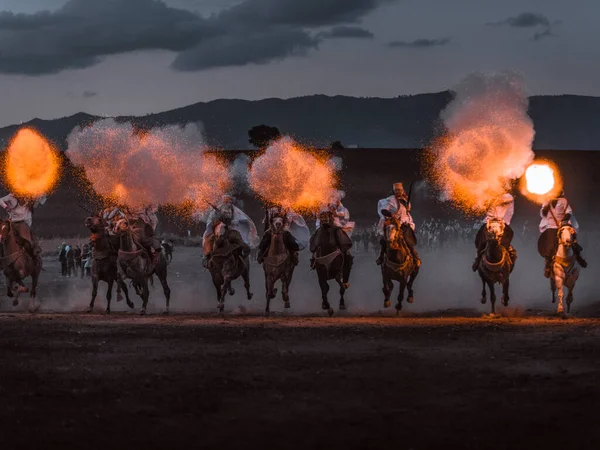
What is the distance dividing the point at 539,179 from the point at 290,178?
634 cm

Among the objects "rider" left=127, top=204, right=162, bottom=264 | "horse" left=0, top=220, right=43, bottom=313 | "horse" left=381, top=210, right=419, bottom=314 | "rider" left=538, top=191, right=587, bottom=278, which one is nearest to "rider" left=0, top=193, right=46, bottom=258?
"horse" left=0, top=220, right=43, bottom=313

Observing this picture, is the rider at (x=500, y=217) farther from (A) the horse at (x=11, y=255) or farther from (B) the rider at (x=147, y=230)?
(A) the horse at (x=11, y=255)

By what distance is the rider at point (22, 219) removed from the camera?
109 feet

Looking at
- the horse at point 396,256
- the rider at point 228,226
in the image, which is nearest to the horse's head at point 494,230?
the horse at point 396,256

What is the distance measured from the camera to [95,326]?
28.4 metres

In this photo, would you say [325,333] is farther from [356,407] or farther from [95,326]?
[356,407]

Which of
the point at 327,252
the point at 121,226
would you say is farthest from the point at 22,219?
the point at 327,252

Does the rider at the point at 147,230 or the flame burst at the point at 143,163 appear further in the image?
the flame burst at the point at 143,163

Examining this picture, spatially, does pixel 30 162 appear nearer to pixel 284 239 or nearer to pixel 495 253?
pixel 284 239

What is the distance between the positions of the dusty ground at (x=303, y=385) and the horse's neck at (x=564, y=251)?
368cm

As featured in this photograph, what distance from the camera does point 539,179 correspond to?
1330 inches

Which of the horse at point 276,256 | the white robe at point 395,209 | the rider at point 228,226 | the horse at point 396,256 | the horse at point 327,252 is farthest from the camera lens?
the rider at point 228,226

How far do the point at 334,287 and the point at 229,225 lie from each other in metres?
12.4

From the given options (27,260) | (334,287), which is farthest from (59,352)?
(334,287)
